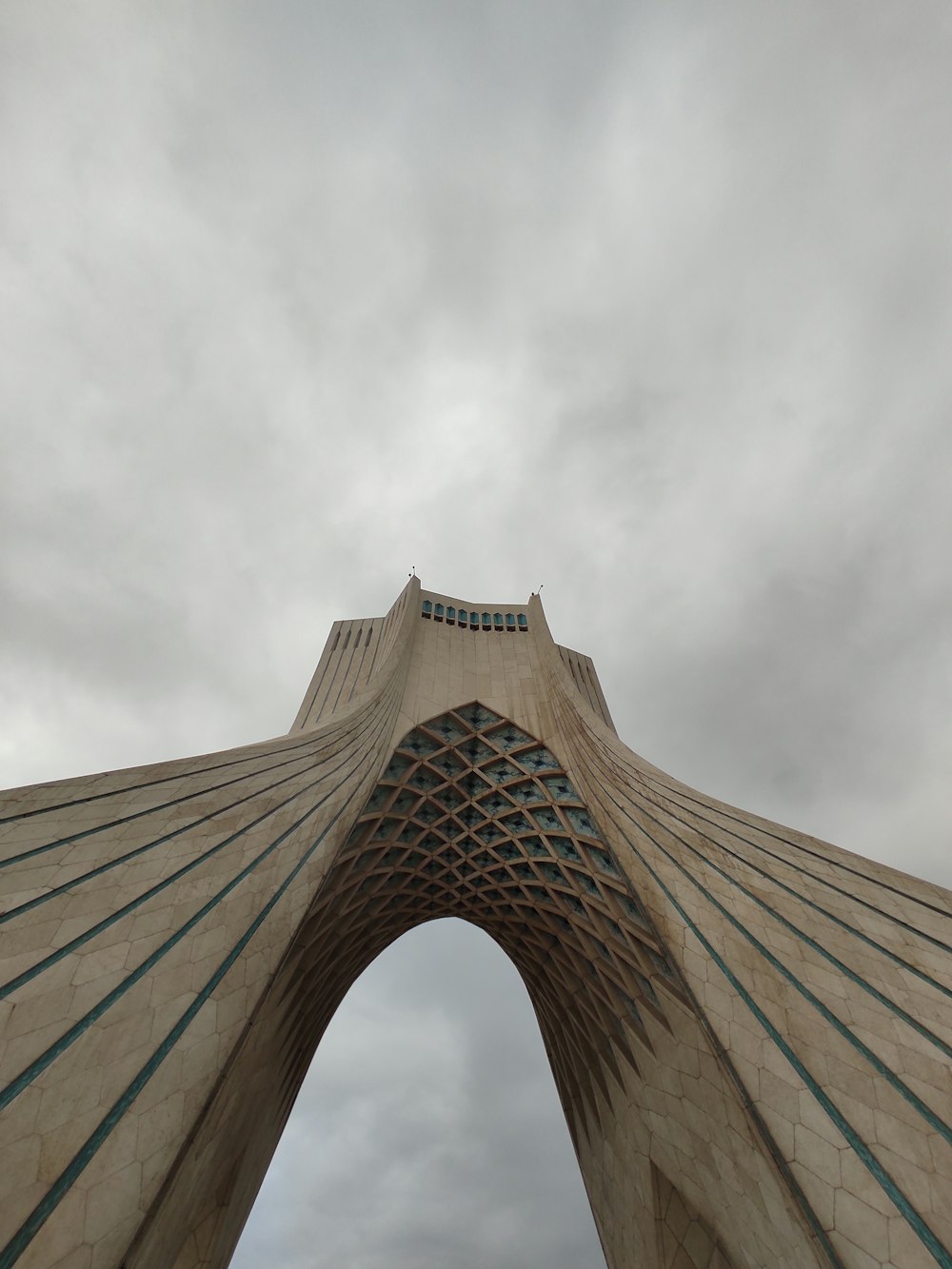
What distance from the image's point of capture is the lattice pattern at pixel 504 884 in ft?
30.0

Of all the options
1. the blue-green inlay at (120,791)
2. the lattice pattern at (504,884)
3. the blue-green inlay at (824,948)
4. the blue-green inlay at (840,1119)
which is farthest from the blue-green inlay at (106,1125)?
the blue-green inlay at (824,948)

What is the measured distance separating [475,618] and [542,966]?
9070mm

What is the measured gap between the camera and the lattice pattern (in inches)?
360

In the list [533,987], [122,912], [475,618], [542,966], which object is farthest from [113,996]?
[475,618]

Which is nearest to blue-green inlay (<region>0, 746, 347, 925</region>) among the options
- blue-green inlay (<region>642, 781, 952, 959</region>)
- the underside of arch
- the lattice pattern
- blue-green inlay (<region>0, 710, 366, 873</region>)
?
blue-green inlay (<region>0, 710, 366, 873</region>)

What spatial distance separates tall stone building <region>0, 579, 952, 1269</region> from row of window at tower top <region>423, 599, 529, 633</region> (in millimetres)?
3620

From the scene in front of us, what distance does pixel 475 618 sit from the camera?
1559cm

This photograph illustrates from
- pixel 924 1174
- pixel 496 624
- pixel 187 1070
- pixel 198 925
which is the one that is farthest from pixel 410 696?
pixel 924 1174

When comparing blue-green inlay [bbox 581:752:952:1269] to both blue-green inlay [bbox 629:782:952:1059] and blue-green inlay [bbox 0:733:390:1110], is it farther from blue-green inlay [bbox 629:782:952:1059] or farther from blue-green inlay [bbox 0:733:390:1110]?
blue-green inlay [bbox 0:733:390:1110]

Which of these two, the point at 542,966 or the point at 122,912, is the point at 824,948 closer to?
the point at 122,912

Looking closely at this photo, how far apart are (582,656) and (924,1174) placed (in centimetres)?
1421

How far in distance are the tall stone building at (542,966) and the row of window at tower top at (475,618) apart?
3620 mm

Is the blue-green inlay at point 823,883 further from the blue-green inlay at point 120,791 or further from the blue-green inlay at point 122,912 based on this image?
the blue-green inlay at point 120,791

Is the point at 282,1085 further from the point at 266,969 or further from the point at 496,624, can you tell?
the point at 496,624
